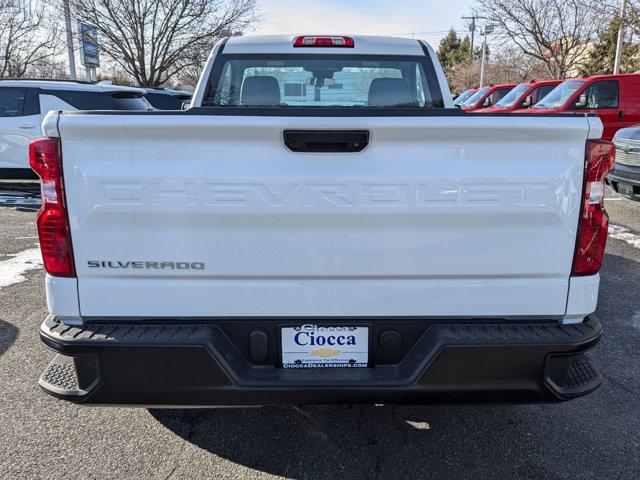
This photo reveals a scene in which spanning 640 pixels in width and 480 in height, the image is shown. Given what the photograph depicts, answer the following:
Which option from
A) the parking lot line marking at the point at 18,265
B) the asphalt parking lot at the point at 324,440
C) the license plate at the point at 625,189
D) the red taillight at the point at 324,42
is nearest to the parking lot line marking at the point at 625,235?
the license plate at the point at 625,189

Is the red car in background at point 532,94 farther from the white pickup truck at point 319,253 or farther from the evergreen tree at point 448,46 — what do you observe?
the evergreen tree at point 448,46

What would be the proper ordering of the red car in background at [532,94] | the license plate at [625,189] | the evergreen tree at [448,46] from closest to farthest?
the license plate at [625,189]
the red car in background at [532,94]
the evergreen tree at [448,46]

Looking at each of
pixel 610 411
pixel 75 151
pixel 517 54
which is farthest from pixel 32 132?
pixel 517 54

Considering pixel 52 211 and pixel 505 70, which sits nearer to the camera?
pixel 52 211

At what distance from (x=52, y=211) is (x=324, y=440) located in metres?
1.73

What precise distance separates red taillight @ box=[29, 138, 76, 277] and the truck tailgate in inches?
1.6

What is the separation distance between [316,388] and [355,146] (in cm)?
98

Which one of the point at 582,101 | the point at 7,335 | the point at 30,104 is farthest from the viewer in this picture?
the point at 582,101

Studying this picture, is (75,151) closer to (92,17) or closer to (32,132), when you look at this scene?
(32,132)

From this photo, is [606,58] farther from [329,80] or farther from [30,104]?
[329,80]

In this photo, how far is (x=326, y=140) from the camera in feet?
6.35

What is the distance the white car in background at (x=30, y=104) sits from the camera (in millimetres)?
8742

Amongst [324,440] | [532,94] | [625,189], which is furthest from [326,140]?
[532,94]

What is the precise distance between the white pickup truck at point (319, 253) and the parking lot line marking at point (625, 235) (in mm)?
5250
